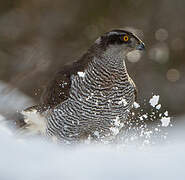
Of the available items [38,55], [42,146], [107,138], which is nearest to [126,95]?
[107,138]

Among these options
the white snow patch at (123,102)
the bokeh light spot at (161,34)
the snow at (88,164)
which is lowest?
the snow at (88,164)

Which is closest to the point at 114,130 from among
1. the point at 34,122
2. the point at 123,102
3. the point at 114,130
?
the point at 114,130

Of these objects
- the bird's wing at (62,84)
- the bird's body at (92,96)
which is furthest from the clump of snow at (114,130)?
the bird's wing at (62,84)

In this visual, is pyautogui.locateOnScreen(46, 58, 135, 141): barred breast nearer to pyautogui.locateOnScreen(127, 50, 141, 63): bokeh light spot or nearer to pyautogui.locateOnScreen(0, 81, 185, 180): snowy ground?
pyautogui.locateOnScreen(0, 81, 185, 180): snowy ground

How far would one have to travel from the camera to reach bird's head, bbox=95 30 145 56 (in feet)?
17.4

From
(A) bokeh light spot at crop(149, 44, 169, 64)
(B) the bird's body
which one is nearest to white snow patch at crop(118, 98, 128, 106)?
(B) the bird's body

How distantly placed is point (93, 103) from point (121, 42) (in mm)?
732

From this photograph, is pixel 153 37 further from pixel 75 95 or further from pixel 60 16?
pixel 75 95

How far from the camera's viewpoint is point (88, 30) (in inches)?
473

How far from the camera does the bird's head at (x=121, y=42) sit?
17.4ft

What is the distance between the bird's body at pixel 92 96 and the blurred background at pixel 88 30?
6.00 metres

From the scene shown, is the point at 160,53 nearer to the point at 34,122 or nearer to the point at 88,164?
the point at 34,122

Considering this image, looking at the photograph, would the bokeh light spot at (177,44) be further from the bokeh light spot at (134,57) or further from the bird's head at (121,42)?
the bird's head at (121,42)

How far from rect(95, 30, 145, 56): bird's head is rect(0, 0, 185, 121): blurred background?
6.10 m
